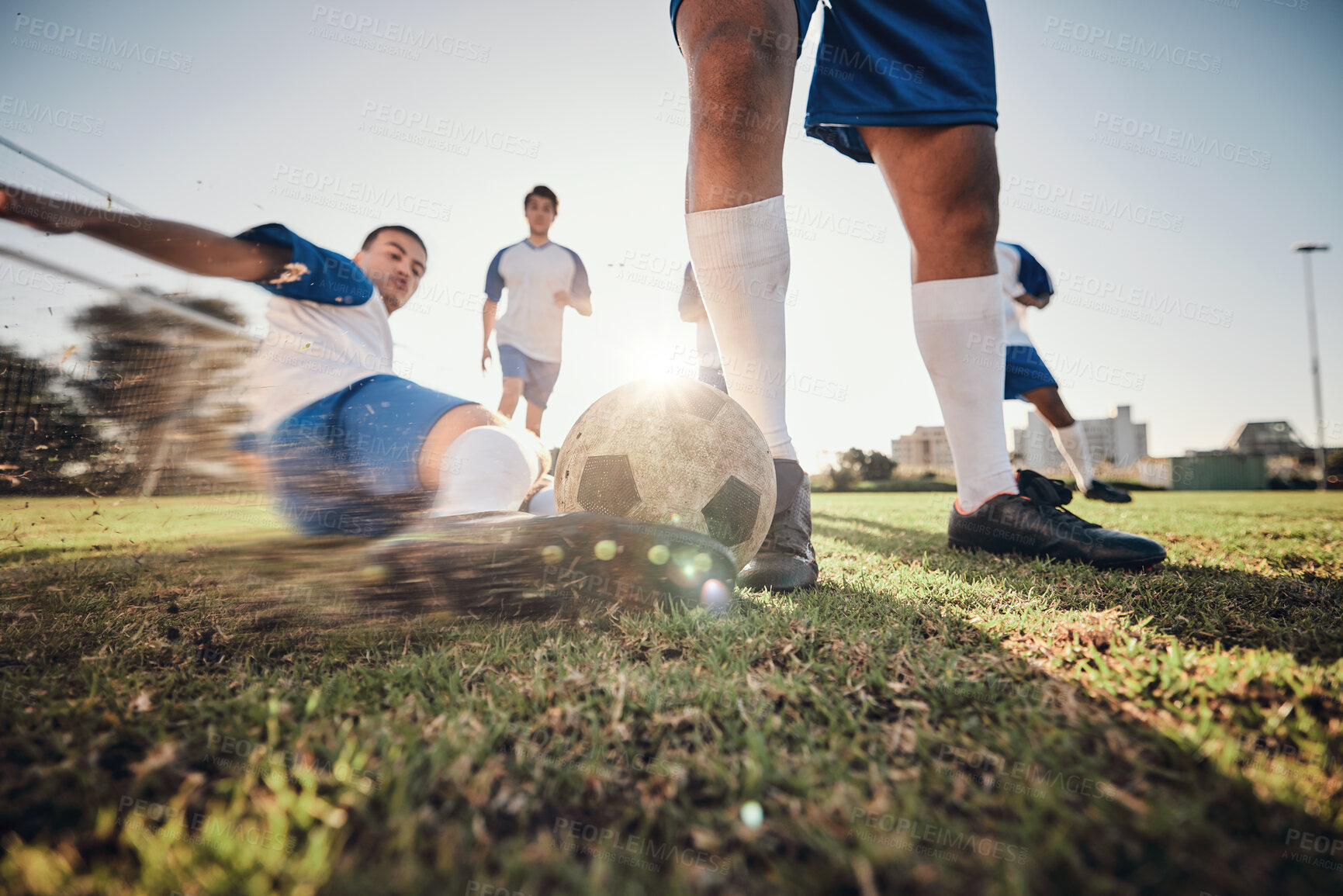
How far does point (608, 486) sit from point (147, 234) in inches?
76.7

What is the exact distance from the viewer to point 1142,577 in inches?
84.4

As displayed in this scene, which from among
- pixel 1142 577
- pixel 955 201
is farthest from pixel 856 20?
pixel 1142 577

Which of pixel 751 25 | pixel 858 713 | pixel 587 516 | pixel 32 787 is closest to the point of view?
pixel 32 787

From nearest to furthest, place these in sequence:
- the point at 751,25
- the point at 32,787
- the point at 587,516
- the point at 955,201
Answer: the point at 32,787, the point at 587,516, the point at 751,25, the point at 955,201

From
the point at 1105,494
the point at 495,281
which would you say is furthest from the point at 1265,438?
the point at 495,281

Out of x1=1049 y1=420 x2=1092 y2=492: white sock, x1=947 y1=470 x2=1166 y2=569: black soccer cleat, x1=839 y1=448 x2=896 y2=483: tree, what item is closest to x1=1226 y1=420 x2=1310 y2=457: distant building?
x1=839 y1=448 x2=896 y2=483: tree

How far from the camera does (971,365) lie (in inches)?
102

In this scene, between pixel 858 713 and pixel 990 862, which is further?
pixel 858 713

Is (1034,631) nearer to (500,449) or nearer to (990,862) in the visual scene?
(990,862)

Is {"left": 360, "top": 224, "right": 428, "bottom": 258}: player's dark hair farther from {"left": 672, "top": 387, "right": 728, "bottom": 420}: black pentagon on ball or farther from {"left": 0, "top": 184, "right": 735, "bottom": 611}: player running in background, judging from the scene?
{"left": 672, "top": 387, "right": 728, "bottom": 420}: black pentagon on ball

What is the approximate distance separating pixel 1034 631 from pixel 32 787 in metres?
2.00

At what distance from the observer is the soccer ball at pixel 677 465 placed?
1.86m

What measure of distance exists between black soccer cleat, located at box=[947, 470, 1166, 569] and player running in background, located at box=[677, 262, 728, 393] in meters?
2.10

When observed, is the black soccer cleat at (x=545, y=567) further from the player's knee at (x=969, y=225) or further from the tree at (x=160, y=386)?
the player's knee at (x=969, y=225)
